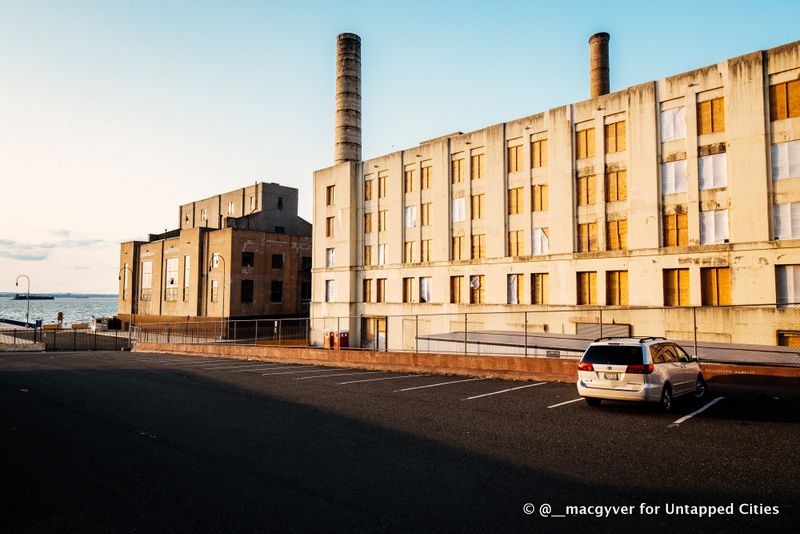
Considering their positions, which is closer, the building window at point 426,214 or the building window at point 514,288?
the building window at point 514,288

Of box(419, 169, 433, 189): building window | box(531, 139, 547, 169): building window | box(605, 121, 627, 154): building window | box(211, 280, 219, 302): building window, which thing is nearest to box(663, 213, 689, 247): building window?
box(605, 121, 627, 154): building window

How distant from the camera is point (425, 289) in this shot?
4328 cm

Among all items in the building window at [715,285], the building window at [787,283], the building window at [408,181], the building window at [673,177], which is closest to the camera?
the building window at [787,283]

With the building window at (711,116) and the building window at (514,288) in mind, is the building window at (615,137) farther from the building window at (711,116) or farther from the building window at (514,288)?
the building window at (514,288)

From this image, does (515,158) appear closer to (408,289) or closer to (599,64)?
(599,64)

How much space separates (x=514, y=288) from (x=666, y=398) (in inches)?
1045

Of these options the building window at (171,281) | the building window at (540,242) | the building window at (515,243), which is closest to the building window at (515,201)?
the building window at (515,243)

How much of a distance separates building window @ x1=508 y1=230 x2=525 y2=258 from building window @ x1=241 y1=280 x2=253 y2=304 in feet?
122

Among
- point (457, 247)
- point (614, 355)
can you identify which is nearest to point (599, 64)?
point (457, 247)

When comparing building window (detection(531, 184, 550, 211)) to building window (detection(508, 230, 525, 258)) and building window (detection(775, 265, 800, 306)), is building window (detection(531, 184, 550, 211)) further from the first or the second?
building window (detection(775, 265, 800, 306))

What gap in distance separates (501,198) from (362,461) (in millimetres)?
32941

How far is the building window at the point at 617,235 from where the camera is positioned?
32.5 m

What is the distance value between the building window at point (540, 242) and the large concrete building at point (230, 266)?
37.8 metres

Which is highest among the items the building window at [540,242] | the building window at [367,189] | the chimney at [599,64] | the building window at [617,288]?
the chimney at [599,64]
